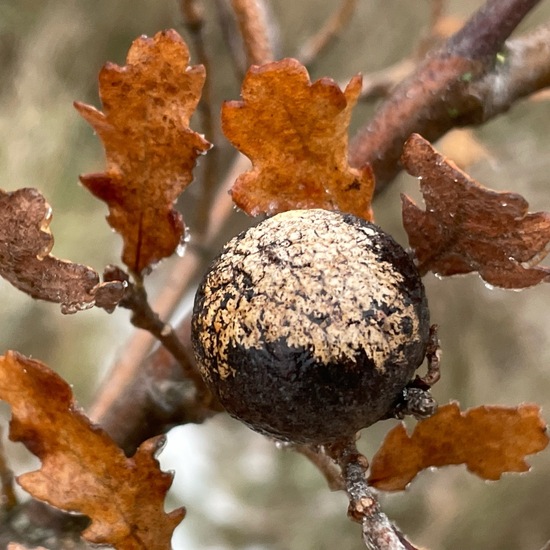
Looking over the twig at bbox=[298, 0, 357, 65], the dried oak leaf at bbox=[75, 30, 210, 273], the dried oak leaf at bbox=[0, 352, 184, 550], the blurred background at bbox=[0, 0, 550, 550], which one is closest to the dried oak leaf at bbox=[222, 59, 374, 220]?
the dried oak leaf at bbox=[75, 30, 210, 273]

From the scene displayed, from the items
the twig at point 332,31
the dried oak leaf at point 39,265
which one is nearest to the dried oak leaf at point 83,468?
the dried oak leaf at point 39,265

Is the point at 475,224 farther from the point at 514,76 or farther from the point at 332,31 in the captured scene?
the point at 332,31

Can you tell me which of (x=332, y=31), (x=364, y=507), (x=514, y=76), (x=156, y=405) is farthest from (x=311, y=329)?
(x=332, y=31)

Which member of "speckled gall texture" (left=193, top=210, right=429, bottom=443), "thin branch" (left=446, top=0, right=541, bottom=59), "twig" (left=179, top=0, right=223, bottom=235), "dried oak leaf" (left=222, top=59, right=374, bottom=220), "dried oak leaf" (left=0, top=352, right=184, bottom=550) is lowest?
"dried oak leaf" (left=0, top=352, right=184, bottom=550)

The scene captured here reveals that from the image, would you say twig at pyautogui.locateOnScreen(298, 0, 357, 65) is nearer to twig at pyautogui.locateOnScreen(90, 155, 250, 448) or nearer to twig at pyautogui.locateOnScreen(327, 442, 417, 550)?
twig at pyautogui.locateOnScreen(90, 155, 250, 448)

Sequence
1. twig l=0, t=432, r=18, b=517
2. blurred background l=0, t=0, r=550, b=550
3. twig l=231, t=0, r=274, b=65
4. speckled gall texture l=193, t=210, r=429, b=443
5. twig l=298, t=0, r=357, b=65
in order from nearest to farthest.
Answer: speckled gall texture l=193, t=210, r=429, b=443
twig l=0, t=432, r=18, b=517
twig l=231, t=0, r=274, b=65
twig l=298, t=0, r=357, b=65
blurred background l=0, t=0, r=550, b=550

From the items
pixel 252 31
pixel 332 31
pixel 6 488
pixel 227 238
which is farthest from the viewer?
pixel 227 238

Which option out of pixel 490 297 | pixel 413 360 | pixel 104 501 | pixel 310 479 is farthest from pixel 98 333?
pixel 413 360

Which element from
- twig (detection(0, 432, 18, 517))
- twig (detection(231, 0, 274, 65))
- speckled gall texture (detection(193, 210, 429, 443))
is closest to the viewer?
speckled gall texture (detection(193, 210, 429, 443))

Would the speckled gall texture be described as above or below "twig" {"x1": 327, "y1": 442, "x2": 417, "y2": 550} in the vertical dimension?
above
